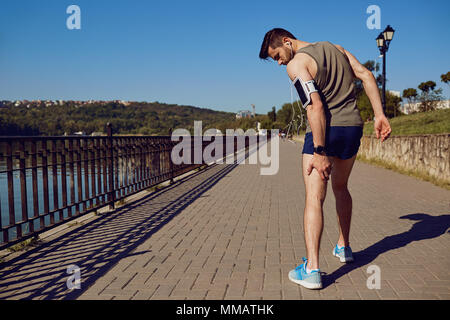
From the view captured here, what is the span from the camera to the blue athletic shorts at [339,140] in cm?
324

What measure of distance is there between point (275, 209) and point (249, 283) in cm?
371

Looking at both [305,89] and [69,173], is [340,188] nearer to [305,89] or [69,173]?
[305,89]

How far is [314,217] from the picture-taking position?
317cm

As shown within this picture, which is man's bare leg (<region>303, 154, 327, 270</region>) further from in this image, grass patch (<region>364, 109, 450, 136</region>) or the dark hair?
grass patch (<region>364, 109, 450, 136</region>)

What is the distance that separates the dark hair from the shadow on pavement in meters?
2.00

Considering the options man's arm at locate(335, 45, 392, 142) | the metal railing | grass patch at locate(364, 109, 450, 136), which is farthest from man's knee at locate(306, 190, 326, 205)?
grass patch at locate(364, 109, 450, 136)

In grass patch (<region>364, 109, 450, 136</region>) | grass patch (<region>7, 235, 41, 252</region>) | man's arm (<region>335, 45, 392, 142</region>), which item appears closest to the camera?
man's arm (<region>335, 45, 392, 142</region>)

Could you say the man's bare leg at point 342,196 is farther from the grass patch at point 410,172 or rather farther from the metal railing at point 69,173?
the grass patch at point 410,172

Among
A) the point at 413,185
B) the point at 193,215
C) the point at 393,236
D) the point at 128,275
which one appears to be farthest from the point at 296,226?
the point at 413,185

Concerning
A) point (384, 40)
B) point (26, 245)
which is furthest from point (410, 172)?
point (26, 245)

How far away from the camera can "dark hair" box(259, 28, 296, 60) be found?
3281 mm

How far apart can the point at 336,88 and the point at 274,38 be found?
650 millimetres
